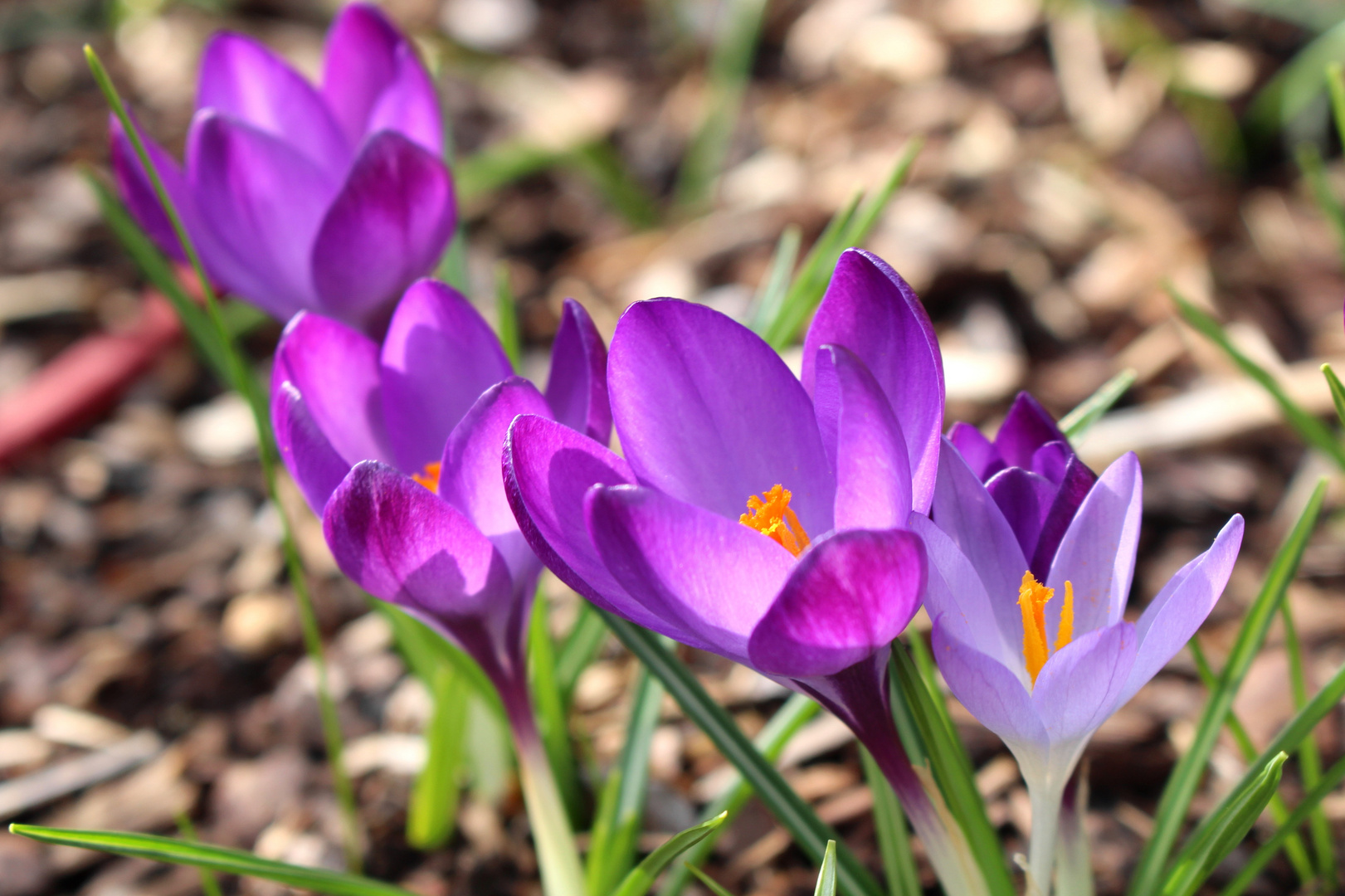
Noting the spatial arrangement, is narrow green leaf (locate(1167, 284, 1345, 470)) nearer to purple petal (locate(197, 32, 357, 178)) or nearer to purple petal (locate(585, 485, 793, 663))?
purple petal (locate(585, 485, 793, 663))

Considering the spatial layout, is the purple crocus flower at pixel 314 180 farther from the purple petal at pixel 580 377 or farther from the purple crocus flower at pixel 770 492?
the purple crocus flower at pixel 770 492

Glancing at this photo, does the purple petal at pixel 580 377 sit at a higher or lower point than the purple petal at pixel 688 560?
higher

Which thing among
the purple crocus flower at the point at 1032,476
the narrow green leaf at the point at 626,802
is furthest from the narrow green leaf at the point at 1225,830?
the narrow green leaf at the point at 626,802

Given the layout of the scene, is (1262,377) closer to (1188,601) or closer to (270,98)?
(1188,601)

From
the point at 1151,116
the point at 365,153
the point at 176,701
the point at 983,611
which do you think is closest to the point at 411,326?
the point at 365,153

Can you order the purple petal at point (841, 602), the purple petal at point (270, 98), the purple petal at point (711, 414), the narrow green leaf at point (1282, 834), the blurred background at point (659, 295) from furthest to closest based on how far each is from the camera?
1. the blurred background at point (659, 295)
2. the purple petal at point (270, 98)
3. the narrow green leaf at point (1282, 834)
4. the purple petal at point (711, 414)
5. the purple petal at point (841, 602)

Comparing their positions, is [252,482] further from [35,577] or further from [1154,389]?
[1154,389]
